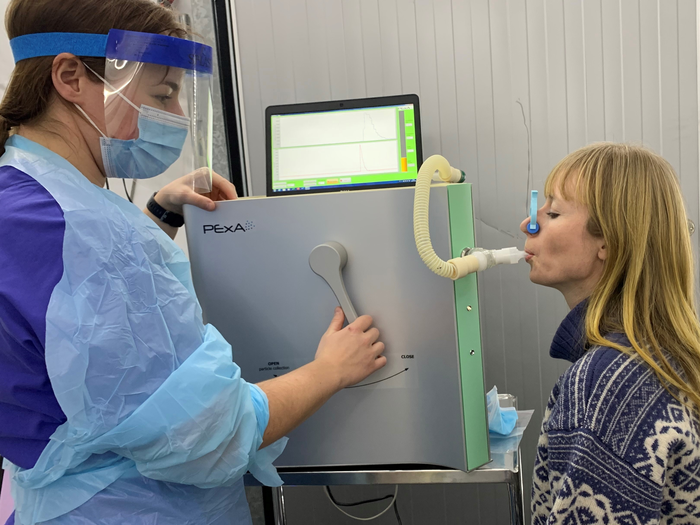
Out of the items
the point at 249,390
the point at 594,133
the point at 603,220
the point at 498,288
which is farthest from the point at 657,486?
the point at 594,133

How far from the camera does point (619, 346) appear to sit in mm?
882

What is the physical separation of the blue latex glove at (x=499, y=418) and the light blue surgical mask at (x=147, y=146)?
0.73 m

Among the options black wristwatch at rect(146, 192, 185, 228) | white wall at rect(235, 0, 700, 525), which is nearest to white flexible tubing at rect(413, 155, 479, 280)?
black wristwatch at rect(146, 192, 185, 228)

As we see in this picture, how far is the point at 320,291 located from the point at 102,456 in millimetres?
417

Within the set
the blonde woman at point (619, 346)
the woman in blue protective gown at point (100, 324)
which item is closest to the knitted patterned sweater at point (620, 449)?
the blonde woman at point (619, 346)

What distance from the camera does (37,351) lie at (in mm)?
693

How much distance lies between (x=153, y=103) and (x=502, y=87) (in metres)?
1.14

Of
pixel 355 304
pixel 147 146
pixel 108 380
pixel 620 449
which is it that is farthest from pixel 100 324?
pixel 620 449

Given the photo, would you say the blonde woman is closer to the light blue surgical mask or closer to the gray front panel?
the gray front panel

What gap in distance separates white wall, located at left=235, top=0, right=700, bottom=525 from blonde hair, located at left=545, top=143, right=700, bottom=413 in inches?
28.3

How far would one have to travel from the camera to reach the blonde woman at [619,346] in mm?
815

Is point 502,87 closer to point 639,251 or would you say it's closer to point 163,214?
point 639,251

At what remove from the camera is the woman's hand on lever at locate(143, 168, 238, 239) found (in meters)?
1.03

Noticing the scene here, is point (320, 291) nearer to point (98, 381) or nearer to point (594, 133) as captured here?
point (98, 381)
